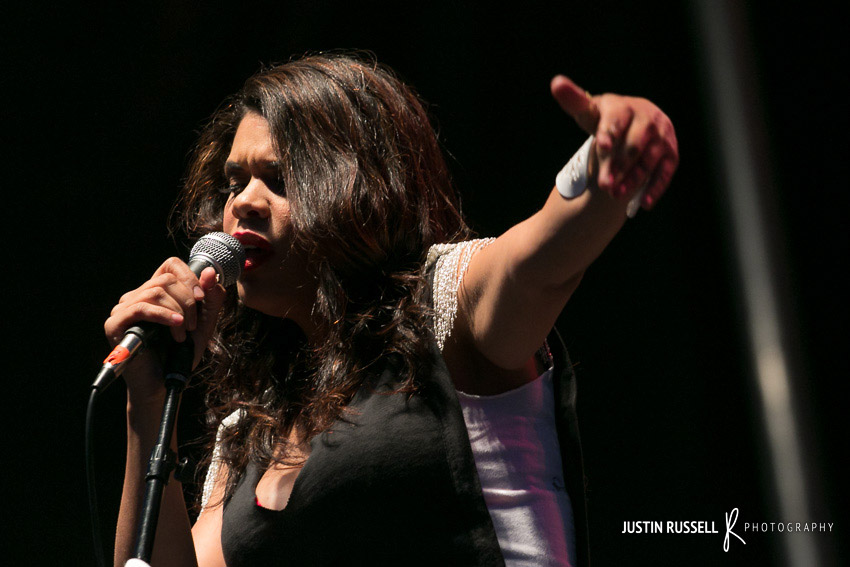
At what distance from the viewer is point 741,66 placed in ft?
6.26

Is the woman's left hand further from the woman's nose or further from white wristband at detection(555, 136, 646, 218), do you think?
the woman's nose

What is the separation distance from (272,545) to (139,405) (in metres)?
0.28

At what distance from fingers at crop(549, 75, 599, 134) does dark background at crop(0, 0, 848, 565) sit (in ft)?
3.88

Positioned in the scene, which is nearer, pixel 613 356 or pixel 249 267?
pixel 249 267

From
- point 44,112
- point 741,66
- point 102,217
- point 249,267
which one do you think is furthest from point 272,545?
point 741,66

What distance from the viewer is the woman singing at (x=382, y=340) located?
0.92 metres

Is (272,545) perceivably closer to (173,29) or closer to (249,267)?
(249,267)

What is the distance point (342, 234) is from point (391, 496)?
1.39 feet

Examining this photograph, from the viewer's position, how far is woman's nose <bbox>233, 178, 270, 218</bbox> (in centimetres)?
130

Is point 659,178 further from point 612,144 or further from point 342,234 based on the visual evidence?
point 342,234

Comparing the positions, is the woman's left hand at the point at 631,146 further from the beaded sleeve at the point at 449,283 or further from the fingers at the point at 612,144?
the beaded sleeve at the point at 449,283

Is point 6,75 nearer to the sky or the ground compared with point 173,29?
nearer to the ground

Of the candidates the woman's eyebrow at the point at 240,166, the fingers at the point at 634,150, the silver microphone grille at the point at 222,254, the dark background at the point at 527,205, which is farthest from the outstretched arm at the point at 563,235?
the dark background at the point at 527,205

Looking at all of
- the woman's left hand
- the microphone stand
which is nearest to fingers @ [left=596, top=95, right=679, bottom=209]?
the woman's left hand
